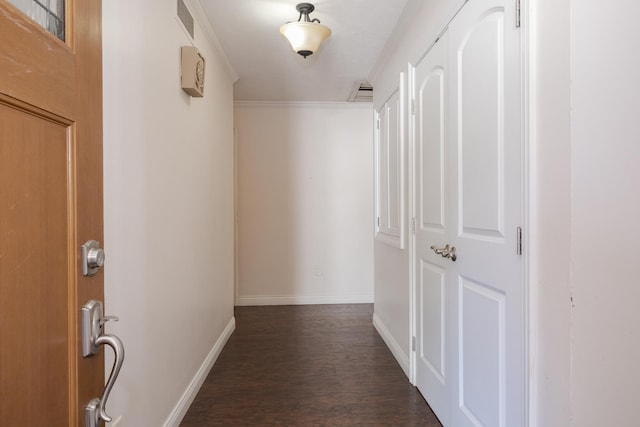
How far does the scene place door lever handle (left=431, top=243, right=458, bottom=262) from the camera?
1.67 m

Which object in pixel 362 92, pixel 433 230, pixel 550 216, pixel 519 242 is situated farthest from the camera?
pixel 362 92

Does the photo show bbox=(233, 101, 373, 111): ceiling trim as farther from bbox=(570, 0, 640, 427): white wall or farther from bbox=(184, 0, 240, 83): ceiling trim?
bbox=(570, 0, 640, 427): white wall

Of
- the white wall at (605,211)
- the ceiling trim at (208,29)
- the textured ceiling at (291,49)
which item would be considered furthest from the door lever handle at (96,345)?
the textured ceiling at (291,49)

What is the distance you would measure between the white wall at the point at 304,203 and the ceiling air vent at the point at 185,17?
2.16 m

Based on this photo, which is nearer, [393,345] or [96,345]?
[96,345]

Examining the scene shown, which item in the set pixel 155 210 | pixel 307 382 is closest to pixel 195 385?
pixel 307 382

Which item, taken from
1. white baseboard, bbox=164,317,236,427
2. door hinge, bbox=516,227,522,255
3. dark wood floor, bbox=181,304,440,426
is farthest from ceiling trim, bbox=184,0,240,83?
dark wood floor, bbox=181,304,440,426

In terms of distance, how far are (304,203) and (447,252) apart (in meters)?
2.76

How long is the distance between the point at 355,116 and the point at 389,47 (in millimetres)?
1627

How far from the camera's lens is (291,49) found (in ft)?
9.36

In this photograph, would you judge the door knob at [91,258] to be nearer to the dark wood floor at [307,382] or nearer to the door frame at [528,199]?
the door frame at [528,199]

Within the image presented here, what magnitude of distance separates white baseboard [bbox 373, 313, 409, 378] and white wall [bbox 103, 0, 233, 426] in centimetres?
138

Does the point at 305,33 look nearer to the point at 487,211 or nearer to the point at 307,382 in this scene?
the point at 487,211

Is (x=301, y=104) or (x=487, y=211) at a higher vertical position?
(x=301, y=104)
